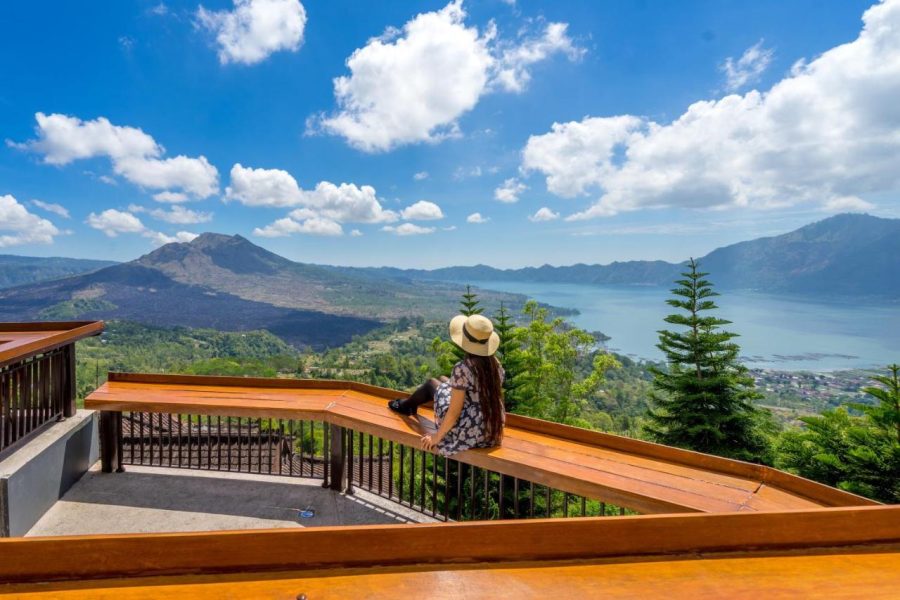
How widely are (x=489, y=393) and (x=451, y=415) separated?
264mm

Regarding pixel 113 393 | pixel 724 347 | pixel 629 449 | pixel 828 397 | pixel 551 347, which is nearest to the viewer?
pixel 629 449

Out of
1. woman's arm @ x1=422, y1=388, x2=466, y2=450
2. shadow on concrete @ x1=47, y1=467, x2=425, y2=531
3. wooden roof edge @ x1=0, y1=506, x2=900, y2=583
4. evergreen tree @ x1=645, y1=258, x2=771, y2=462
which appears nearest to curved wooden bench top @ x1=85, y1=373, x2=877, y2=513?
woman's arm @ x1=422, y1=388, x2=466, y2=450

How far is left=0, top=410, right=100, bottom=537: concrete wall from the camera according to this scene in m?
2.82

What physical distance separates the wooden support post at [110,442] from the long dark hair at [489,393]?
320 cm

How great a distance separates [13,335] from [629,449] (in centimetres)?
492

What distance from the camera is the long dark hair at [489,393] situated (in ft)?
8.71

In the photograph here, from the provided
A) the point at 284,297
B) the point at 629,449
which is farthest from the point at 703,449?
the point at 284,297

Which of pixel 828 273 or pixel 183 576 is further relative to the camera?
pixel 828 273

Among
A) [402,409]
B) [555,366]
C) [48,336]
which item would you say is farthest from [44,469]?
[555,366]

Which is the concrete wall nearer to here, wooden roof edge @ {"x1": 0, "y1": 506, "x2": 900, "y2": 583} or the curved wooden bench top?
the curved wooden bench top

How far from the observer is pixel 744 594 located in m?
0.87

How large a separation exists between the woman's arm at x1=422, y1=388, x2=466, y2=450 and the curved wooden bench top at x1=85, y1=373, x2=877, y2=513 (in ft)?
0.56

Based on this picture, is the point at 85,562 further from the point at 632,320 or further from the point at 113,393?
the point at 632,320

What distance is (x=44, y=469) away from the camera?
320 centimetres
